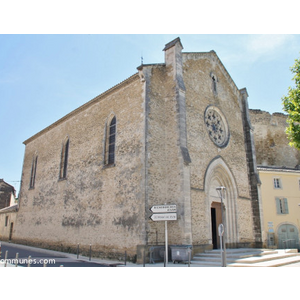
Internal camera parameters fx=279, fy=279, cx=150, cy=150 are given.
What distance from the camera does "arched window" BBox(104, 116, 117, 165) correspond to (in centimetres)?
1494

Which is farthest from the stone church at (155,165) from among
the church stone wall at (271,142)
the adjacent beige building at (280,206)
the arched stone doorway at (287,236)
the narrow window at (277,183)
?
the church stone wall at (271,142)

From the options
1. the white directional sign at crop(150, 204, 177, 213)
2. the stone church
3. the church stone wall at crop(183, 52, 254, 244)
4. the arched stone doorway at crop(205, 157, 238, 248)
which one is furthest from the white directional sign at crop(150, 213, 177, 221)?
the arched stone doorway at crop(205, 157, 238, 248)

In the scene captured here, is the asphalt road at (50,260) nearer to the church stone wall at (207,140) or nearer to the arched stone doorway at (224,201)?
the church stone wall at (207,140)

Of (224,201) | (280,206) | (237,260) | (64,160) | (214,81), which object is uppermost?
(214,81)

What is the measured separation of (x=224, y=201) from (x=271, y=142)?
654 inches

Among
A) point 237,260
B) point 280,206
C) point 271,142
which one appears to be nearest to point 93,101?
point 237,260

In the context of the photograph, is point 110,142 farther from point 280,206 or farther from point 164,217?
point 280,206

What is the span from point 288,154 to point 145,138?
22025 mm

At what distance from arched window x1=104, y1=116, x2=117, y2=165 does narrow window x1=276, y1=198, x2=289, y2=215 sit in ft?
46.3

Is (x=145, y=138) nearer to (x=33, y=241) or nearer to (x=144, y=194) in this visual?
(x=144, y=194)

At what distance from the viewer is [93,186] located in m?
15.2

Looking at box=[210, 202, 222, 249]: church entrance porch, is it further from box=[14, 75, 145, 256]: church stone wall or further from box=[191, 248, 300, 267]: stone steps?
box=[14, 75, 145, 256]: church stone wall

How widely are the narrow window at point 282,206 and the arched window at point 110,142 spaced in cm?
1413

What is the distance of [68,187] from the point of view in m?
17.4
